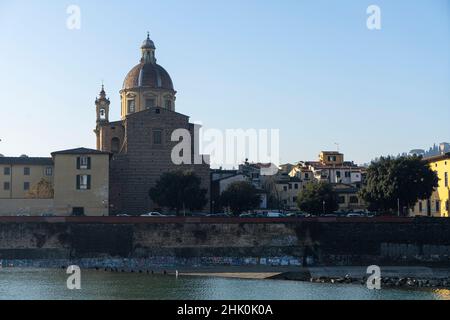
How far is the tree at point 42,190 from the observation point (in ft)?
215

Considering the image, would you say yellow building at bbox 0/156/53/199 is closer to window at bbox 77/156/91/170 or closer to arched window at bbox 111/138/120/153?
arched window at bbox 111/138/120/153

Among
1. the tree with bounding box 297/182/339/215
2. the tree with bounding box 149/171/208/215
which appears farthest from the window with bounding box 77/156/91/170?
the tree with bounding box 297/182/339/215

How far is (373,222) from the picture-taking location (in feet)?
183

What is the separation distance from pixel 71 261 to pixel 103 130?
20880mm

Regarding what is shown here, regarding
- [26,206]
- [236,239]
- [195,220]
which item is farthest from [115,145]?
[236,239]

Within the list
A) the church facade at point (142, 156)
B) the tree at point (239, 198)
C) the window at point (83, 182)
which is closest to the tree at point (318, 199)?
the tree at point (239, 198)

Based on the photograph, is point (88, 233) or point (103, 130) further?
point (103, 130)

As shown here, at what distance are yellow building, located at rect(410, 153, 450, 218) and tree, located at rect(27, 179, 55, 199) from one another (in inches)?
1229

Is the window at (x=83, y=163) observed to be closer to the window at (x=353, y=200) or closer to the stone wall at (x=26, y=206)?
the stone wall at (x=26, y=206)

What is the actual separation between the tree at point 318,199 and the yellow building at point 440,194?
8.45 meters

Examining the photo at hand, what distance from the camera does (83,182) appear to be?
61562 mm

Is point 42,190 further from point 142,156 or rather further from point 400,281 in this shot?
point 400,281
